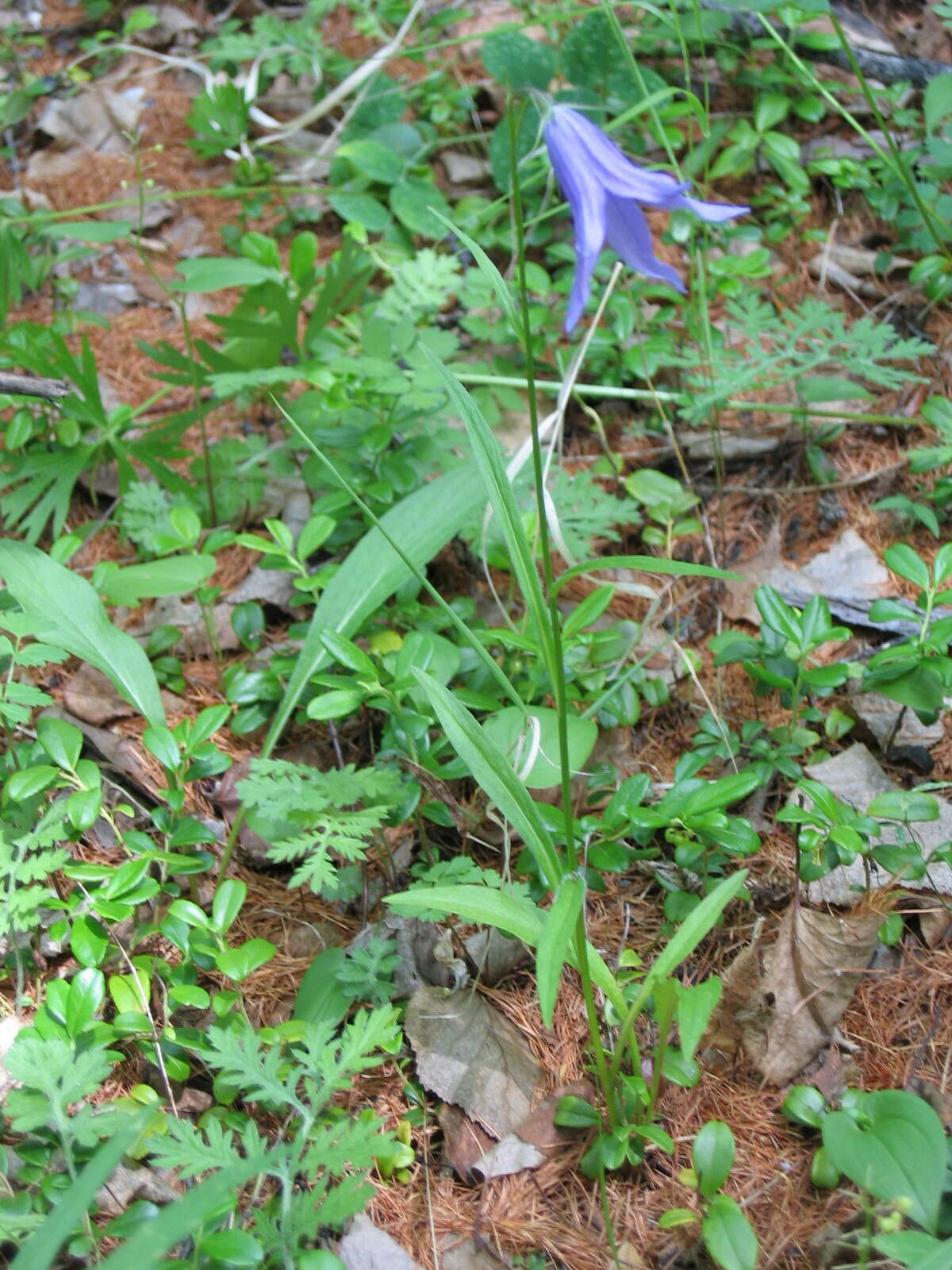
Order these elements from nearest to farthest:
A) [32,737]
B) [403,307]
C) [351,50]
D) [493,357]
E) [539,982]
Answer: [539,982], [32,737], [403,307], [493,357], [351,50]

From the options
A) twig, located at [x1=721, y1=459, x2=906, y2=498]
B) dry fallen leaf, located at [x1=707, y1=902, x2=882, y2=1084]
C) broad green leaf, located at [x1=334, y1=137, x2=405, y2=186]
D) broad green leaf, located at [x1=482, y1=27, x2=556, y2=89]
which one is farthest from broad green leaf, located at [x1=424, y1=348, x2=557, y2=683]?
broad green leaf, located at [x1=482, y1=27, x2=556, y2=89]

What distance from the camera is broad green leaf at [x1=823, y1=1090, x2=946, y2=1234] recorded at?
3.16 ft

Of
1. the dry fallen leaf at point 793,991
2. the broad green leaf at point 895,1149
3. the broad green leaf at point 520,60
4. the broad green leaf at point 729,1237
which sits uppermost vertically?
the broad green leaf at point 520,60

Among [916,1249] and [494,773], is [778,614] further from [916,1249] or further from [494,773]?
[916,1249]

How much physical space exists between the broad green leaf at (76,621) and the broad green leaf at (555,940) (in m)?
0.78

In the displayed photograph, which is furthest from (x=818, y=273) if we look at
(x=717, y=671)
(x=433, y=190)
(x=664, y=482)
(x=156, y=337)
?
(x=156, y=337)

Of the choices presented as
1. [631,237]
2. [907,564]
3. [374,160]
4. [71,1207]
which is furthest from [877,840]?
[374,160]

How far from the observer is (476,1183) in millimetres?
1130

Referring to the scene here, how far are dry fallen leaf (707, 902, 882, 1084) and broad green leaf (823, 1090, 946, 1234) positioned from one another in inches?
5.0

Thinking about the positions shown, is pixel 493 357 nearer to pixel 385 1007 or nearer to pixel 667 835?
pixel 667 835

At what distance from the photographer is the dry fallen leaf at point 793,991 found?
3.91ft

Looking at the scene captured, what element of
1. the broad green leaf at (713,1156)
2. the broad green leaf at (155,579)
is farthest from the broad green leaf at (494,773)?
the broad green leaf at (155,579)

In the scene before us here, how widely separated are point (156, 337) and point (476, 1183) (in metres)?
1.99

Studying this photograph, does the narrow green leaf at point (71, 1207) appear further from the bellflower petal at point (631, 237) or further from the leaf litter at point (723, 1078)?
the bellflower petal at point (631, 237)
